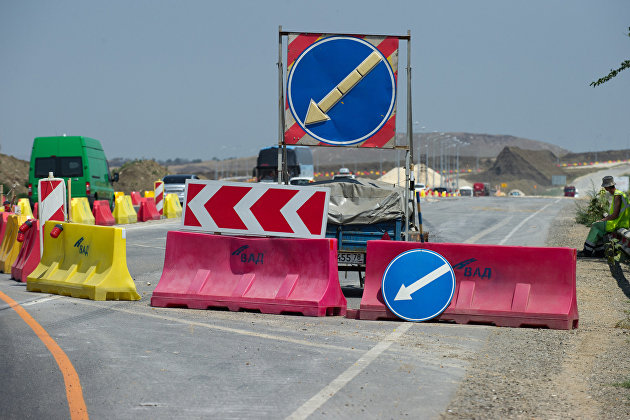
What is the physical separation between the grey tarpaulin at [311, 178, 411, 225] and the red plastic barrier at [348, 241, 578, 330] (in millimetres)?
2598

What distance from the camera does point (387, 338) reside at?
8.82 m

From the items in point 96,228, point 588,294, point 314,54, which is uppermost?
point 314,54

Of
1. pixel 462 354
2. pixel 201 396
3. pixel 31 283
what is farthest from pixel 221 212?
pixel 201 396

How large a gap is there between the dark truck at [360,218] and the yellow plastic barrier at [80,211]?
1543cm

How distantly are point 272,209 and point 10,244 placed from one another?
21.3ft

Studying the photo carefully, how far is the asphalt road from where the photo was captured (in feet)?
20.3

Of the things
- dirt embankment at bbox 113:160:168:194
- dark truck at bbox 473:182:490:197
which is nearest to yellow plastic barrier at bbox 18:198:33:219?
dirt embankment at bbox 113:160:168:194

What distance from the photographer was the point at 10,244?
1535 centimetres

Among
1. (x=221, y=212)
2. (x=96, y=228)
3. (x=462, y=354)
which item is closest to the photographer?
(x=462, y=354)

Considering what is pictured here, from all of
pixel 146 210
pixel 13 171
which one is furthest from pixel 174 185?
pixel 13 171

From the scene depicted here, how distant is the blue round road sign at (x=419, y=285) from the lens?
977 cm

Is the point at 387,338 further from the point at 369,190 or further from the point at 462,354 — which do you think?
the point at 369,190

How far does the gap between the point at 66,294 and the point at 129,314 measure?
2.00 metres

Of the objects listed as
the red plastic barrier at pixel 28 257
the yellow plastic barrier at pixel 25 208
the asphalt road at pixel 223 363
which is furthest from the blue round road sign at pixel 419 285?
the yellow plastic barrier at pixel 25 208
